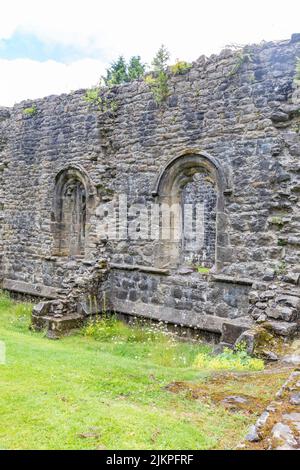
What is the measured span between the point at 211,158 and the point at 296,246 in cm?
247

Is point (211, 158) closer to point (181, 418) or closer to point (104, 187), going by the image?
point (104, 187)

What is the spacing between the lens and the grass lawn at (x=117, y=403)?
381 cm

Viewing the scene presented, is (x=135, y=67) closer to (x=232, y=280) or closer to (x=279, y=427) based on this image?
(x=232, y=280)

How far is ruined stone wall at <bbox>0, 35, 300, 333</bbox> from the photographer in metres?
8.67

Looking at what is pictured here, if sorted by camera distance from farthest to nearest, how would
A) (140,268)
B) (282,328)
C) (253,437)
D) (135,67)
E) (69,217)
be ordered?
(135,67), (69,217), (140,268), (282,328), (253,437)

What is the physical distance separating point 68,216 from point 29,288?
2.45 meters

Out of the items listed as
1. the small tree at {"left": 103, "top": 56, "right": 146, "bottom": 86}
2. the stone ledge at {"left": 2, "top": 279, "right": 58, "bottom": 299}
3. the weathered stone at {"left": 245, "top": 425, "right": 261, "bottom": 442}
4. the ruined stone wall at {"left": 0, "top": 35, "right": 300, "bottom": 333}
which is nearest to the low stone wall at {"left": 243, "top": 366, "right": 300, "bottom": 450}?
the weathered stone at {"left": 245, "top": 425, "right": 261, "bottom": 442}

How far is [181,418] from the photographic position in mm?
4312

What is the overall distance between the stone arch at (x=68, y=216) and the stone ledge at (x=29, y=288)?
41.9 inches

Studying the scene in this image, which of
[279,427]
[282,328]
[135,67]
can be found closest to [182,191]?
[282,328]

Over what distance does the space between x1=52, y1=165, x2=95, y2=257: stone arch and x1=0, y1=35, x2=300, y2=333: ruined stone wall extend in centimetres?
16

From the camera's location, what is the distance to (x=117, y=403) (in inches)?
185

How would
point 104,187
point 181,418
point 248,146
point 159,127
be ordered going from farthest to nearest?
point 104,187 → point 159,127 → point 248,146 → point 181,418
